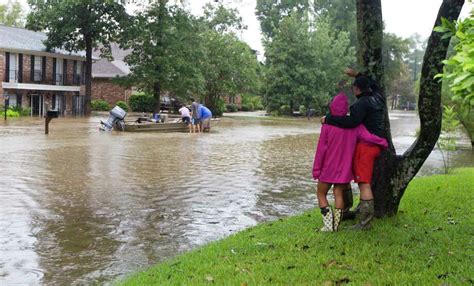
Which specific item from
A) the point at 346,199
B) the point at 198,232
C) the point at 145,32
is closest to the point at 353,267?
the point at 346,199

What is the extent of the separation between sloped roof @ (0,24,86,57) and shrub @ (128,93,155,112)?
619cm

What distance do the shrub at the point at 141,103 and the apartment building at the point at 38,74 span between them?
4.67m

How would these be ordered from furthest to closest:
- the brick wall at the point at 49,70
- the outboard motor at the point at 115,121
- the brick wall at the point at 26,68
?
the brick wall at the point at 49,70
the brick wall at the point at 26,68
the outboard motor at the point at 115,121

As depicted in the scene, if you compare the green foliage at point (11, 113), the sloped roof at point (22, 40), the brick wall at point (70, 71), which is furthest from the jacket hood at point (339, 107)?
the brick wall at point (70, 71)

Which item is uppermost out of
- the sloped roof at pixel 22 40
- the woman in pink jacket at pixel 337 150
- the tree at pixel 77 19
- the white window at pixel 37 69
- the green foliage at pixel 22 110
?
the tree at pixel 77 19

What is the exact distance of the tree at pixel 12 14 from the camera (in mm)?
67188

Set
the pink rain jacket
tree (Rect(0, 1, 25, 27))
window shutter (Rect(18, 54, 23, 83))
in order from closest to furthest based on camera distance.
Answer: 1. the pink rain jacket
2. window shutter (Rect(18, 54, 23, 83))
3. tree (Rect(0, 1, 25, 27))

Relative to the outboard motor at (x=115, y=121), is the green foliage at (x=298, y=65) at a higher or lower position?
higher

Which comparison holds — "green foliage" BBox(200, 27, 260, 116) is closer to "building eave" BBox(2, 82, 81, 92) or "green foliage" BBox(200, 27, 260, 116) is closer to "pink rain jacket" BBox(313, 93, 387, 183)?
"building eave" BBox(2, 82, 81, 92)

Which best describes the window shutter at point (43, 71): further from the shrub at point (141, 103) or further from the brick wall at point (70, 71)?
the shrub at point (141, 103)

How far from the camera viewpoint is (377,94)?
664cm

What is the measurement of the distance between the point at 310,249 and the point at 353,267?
0.73m

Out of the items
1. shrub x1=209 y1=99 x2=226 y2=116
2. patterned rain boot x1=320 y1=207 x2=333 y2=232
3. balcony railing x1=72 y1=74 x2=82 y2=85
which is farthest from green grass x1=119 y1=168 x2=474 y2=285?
balcony railing x1=72 y1=74 x2=82 y2=85

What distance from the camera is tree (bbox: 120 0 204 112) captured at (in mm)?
39219
